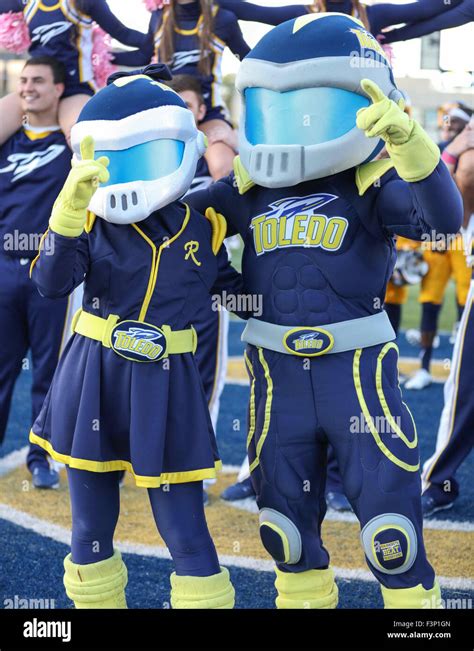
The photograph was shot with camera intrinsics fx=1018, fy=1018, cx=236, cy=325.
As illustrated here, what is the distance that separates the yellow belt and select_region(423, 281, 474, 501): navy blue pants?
1724 millimetres

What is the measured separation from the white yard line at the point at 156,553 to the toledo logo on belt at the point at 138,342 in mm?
1268

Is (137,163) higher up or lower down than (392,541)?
higher up

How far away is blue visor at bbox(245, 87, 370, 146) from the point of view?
2.69 metres

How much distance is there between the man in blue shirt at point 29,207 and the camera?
14.6 ft

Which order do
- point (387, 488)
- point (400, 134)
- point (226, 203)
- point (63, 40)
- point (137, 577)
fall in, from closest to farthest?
point (400, 134), point (387, 488), point (226, 203), point (137, 577), point (63, 40)

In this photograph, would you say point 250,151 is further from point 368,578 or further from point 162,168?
point 368,578

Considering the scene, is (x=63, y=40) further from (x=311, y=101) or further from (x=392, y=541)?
(x=392, y=541)

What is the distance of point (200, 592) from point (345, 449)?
1.76 feet

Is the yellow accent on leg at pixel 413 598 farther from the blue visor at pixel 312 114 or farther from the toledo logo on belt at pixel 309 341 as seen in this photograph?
the blue visor at pixel 312 114

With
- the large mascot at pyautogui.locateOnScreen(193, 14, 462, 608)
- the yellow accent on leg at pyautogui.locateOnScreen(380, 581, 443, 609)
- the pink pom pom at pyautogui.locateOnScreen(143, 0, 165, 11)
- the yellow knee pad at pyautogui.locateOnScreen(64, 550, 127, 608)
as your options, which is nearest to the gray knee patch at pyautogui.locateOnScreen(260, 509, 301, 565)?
the large mascot at pyautogui.locateOnScreen(193, 14, 462, 608)

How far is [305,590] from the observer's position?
2854 millimetres

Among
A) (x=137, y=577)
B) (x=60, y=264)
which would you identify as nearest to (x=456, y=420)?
(x=137, y=577)

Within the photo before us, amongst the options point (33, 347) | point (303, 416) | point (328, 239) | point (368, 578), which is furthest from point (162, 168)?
point (33, 347)
